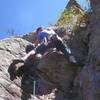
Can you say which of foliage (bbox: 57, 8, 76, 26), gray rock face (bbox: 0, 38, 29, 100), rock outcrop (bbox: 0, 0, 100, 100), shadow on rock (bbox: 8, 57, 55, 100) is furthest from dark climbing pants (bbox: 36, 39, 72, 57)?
foliage (bbox: 57, 8, 76, 26)

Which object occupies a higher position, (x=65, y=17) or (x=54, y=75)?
(x=65, y=17)

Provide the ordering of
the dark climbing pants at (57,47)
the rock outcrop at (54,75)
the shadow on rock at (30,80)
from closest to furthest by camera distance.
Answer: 1. the rock outcrop at (54,75)
2. the shadow on rock at (30,80)
3. the dark climbing pants at (57,47)

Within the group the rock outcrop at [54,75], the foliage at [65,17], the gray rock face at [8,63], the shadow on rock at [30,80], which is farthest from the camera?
the foliage at [65,17]

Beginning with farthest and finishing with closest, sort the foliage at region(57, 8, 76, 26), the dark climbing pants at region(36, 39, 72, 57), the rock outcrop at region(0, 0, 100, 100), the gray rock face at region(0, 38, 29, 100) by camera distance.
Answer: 1. the foliage at region(57, 8, 76, 26)
2. the dark climbing pants at region(36, 39, 72, 57)
3. the gray rock face at region(0, 38, 29, 100)
4. the rock outcrop at region(0, 0, 100, 100)

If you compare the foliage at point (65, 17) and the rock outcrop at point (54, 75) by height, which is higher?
the foliage at point (65, 17)

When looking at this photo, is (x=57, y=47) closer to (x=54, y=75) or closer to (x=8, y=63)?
(x=54, y=75)

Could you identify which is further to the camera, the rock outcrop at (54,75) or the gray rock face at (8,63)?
the gray rock face at (8,63)

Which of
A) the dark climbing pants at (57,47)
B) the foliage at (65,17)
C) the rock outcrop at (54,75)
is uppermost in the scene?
the foliage at (65,17)

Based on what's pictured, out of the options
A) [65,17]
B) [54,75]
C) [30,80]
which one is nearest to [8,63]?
[30,80]

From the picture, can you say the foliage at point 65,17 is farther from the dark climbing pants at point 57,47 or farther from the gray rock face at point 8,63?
the dark climbing pants at point 57,47

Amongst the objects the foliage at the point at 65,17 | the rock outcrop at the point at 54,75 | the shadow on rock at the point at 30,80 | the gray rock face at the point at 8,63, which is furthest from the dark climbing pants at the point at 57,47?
the foliage at the point at 65,17

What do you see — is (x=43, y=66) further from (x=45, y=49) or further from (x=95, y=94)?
(x=95, y=94)

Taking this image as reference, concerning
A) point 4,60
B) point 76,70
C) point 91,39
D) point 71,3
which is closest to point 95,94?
point 76,70

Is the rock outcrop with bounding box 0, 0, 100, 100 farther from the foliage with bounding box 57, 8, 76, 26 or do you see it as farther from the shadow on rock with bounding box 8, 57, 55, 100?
the foliage with bounding box 57, 8, 76, 26
